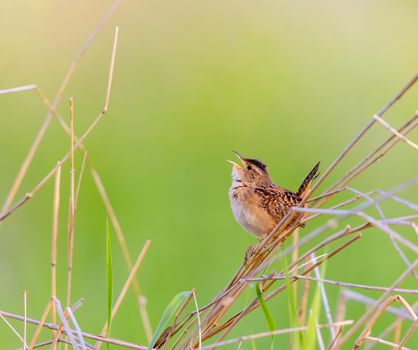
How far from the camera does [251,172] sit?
578cm

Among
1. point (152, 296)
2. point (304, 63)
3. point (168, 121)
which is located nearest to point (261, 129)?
point (168, 121)

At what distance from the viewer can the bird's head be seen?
575 centimetres

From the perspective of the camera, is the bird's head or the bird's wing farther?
the bird's head

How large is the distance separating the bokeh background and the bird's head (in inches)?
41.6

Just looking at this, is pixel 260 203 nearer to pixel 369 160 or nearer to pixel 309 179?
pixel 309 179

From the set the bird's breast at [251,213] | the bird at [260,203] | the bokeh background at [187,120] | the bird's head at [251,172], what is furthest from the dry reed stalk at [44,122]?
the bokeh background at [187,120]

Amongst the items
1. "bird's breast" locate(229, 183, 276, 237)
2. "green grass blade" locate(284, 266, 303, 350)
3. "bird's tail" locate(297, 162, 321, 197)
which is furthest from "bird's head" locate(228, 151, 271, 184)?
"green grass blade" locate(284, 266, 303, 350)

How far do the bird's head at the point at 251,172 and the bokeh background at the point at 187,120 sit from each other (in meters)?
1.06

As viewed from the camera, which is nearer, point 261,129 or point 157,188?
point 157,188

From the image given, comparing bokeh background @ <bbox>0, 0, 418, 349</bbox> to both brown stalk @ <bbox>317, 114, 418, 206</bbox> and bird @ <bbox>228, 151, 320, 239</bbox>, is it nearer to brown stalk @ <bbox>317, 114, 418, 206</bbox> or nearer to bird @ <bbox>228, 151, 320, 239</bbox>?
bird @ <bbox>228, 151, 320, 239</bbox>

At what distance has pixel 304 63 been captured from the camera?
1098 cm

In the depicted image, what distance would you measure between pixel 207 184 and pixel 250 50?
147 inches

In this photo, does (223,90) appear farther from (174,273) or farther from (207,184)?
(174,273)

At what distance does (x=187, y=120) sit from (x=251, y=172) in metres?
3.96
